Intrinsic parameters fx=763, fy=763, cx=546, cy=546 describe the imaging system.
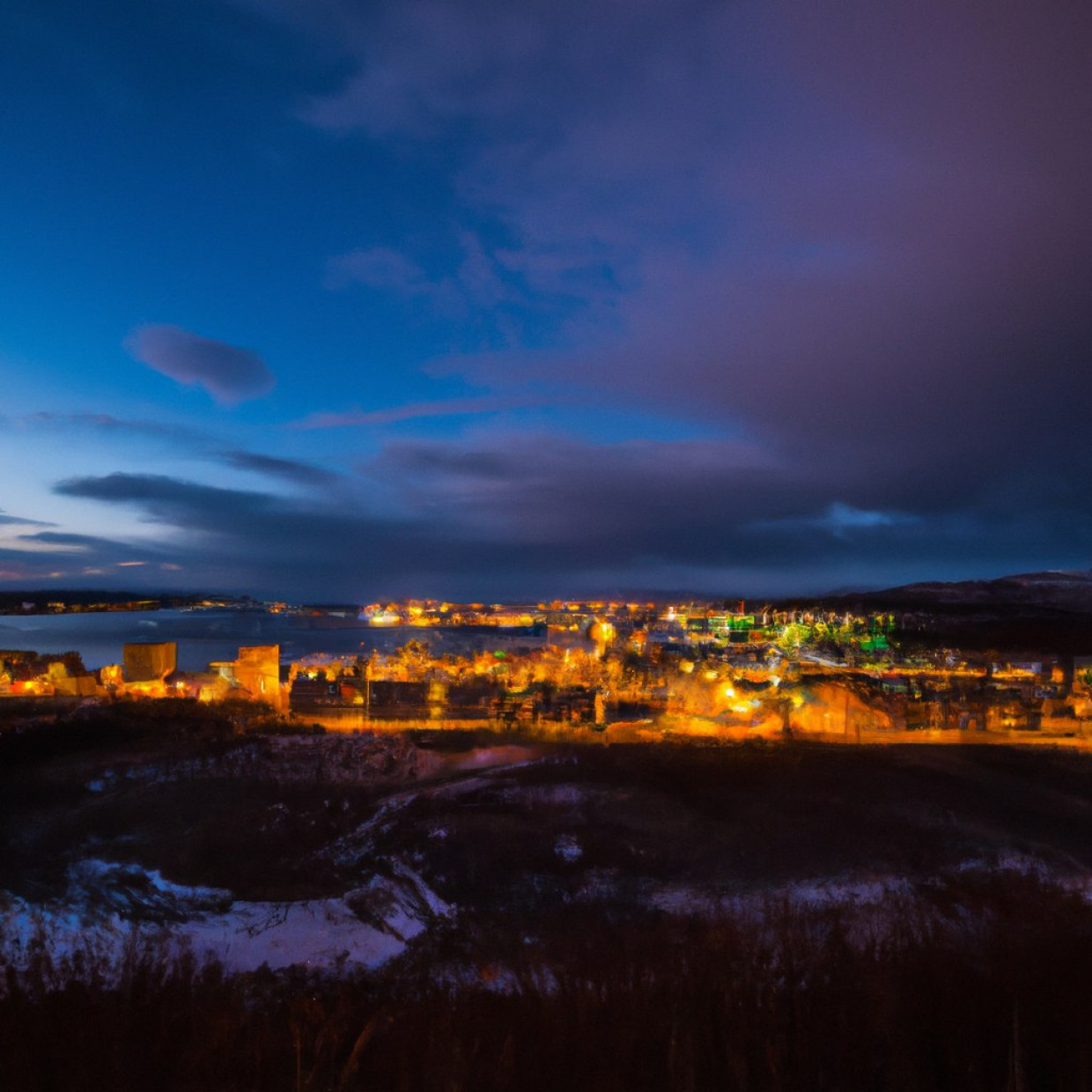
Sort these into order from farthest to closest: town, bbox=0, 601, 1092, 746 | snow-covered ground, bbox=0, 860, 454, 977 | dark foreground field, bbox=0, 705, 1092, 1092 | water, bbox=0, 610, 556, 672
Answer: water, bbox=0, 610, 556, 672 → town, bbox=0, 601, 1092, 746 → snow-covered ground, bbox=0, 860, 454, 977 → dark foreground field, bbox=0, 705, 1092, 1092

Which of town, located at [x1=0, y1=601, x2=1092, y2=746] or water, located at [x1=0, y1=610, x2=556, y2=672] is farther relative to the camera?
water, located at [x1=0, y1=610, x2=556, y2=672]

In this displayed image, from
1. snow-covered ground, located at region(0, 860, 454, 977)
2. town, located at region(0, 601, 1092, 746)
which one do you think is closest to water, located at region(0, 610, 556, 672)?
town, located at region(0, 601, 1092, 746)

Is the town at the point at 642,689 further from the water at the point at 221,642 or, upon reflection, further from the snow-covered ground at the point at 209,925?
the water at the point at 221,642

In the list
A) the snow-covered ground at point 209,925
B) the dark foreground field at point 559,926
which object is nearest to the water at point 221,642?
the dark foreground field at point 559,926

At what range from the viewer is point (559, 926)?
6.18m

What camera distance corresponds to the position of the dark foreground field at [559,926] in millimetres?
4543

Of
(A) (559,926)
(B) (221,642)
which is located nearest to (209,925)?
(A) (559,926)

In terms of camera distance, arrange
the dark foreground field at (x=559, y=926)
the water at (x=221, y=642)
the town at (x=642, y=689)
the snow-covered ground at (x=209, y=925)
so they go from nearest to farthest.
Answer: the dark foreground field at (x=559, y=926) < the snow-covered ground at (x=209, y=925) < the town at (x=642, y=689) < the water at (x=221, y=642)

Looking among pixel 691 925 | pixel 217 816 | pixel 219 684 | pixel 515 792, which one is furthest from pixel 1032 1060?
pixel 219 684

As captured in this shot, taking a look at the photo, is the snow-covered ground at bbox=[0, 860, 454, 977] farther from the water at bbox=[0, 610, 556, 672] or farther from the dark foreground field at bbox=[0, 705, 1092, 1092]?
the water at bbox=[0, 610, 556, 672]

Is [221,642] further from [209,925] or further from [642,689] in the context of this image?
[209,925]

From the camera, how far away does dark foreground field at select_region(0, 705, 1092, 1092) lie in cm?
454

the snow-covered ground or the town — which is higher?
the town

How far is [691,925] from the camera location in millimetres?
6129
